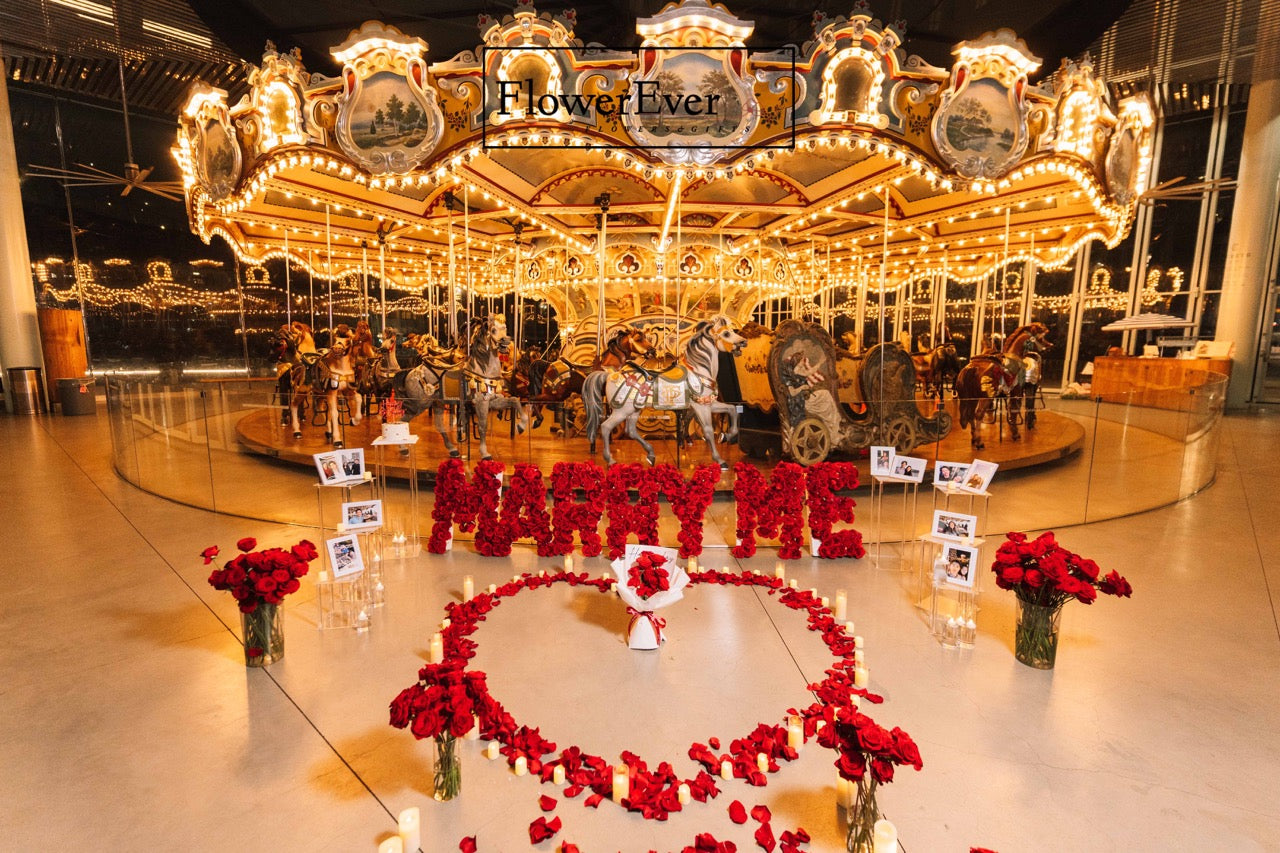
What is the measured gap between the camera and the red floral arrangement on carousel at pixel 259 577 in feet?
10.7

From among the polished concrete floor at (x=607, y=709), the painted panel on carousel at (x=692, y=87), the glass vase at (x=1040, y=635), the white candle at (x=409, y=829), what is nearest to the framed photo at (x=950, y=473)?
the polished concrete floor at (x=607, y=709)

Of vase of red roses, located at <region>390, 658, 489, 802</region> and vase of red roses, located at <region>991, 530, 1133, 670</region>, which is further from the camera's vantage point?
vase of red roses, located at <region>991, 530, 1133, 670</region>

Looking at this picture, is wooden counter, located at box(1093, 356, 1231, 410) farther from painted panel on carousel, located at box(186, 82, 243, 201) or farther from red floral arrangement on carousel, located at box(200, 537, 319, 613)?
painted panel on carousel, located at box(186, 82, 243, 201)

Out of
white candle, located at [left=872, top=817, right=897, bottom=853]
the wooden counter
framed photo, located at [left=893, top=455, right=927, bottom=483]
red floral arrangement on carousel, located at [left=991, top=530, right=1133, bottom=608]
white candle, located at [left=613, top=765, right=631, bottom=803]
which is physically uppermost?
the wooden counter

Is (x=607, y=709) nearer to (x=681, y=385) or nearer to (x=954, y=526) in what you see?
(x=954, y=526)

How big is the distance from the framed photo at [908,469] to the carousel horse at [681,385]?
101 inches

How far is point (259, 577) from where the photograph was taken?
Result: 331 cm

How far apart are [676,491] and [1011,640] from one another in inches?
96.9

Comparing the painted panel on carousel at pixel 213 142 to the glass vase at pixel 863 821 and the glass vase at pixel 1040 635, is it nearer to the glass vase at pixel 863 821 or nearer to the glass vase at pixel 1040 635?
the glass vase at pixel 863 821

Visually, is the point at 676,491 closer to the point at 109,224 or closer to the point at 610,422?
the point at 610,422

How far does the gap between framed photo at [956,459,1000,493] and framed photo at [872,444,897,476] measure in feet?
2.25

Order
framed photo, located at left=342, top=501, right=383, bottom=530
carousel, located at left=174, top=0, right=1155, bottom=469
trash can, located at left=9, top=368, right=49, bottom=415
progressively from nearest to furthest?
1. framed photo, located at left=342, top=501, right=383, bottom=530
2. carousel, located at left=174, top=0, right=1155, bottom=469
3. trash can, located at left=9, top=368, right=49, bottom=415

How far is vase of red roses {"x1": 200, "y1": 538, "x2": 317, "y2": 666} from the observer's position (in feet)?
10.8

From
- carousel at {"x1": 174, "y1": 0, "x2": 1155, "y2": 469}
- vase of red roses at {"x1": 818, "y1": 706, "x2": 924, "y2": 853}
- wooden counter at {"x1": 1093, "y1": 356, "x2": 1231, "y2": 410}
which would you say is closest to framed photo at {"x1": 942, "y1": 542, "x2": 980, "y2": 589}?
vase of red roses at {"x1": 818, "y1": 706, "x2": 924, "y2": 853}
